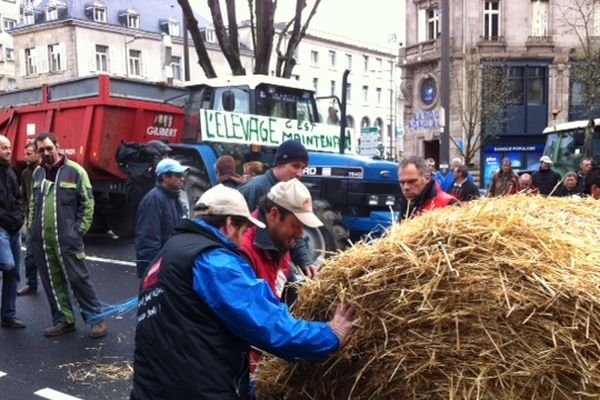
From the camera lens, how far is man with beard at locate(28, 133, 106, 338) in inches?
216

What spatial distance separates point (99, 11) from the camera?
49.2m

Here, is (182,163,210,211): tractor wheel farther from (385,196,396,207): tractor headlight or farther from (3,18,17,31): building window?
(3,18,17,31): building window

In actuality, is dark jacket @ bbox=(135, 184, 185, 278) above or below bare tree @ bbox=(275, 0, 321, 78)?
below

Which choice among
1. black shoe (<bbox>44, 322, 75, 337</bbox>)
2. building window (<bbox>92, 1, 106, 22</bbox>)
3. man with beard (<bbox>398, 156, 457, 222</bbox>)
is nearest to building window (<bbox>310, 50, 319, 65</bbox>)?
building window (<bbox>92, 1, 106, 22</bbox>)

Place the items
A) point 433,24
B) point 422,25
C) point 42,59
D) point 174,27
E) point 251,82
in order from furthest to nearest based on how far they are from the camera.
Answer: point 174,27 → point 42,59 → point 422,25 → point 433,24 → point 251,82

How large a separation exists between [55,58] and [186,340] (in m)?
49.8

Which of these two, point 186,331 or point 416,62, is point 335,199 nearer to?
point 186,331

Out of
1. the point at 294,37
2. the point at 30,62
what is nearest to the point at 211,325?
the point at 294,37

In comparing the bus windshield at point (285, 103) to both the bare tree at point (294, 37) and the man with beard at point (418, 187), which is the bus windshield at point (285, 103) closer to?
the bare tree at point (294, 37)

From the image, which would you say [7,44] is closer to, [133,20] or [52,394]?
[133,20]

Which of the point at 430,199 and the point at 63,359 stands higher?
the point at 430,199

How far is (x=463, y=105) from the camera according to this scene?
30.3m

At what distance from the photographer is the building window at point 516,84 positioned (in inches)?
1304

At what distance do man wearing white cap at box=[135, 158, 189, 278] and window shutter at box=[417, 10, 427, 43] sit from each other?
3290 cm
